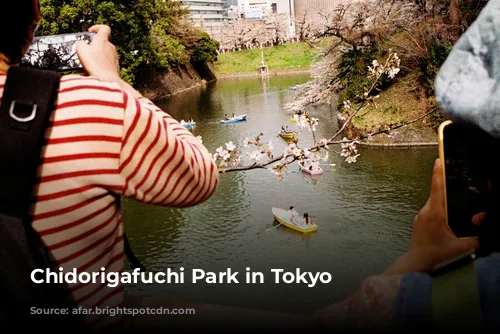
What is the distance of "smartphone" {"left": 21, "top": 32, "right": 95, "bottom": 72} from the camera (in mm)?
1277

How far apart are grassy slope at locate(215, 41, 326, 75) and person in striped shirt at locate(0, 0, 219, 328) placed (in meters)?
44.0

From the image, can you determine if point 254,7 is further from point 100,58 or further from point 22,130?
point 22,130

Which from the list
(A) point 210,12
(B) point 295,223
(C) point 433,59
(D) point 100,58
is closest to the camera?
(D) point 100,58

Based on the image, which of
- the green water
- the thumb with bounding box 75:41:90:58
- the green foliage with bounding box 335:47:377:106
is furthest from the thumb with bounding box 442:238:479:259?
the green foliage with bounding box 335:47:377:106

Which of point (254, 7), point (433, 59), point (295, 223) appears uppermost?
point (254, 7)

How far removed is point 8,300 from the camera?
73 centimetres

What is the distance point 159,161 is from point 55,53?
2.48ft

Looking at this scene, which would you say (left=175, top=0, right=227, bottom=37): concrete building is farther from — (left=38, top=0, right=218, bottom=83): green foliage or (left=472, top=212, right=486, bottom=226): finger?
(left=472, top=212, right=486, bottom=226): finger

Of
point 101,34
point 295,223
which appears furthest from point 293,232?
point 101,34

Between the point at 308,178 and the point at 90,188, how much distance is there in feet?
41.3

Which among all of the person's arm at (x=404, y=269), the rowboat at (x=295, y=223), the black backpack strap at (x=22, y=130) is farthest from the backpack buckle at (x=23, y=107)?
the rowboat at (x=295, y=223)

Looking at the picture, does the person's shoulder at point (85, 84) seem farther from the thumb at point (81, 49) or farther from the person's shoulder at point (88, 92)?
the thumb at point (81, 49)

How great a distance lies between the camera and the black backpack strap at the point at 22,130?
650 mm

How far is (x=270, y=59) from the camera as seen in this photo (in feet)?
154
